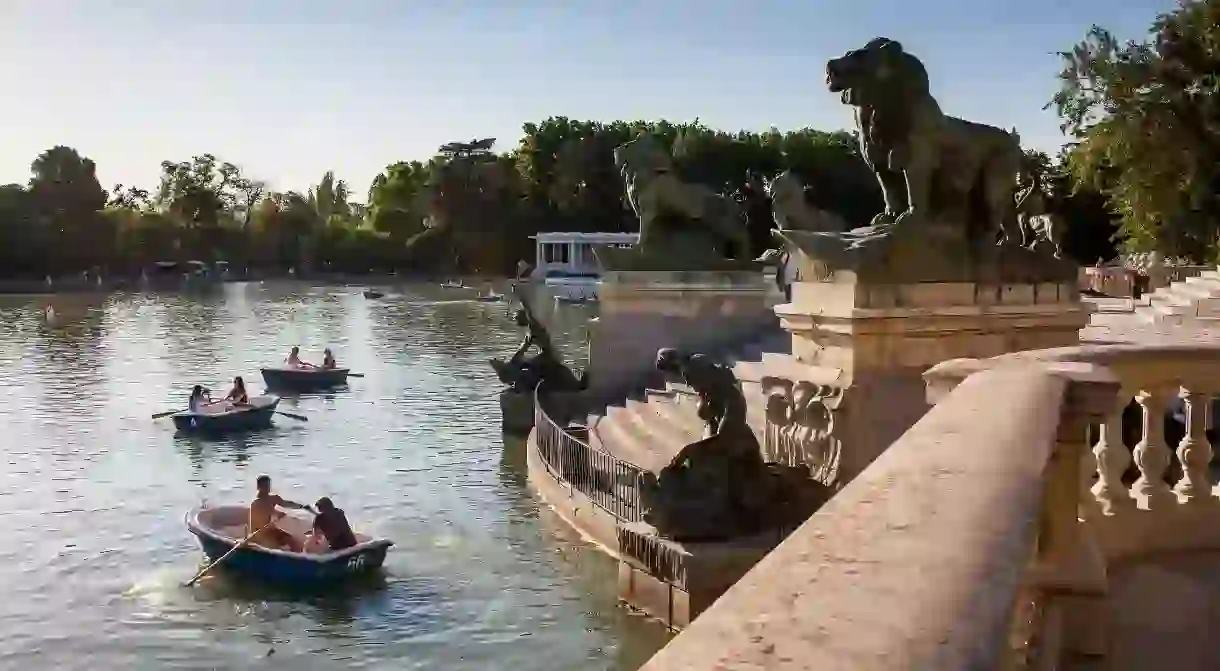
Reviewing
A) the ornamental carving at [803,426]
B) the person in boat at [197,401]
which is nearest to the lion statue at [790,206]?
the person in boat at [197,401]

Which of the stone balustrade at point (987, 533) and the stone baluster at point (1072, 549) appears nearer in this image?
the stone balustrade at point (987, 533)

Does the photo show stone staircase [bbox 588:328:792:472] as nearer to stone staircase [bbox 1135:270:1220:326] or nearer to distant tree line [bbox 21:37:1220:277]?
stone staircase [bbox 1135:270:1220:326]

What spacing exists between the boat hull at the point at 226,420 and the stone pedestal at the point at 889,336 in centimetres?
1309

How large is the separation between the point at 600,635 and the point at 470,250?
7718 centimetres

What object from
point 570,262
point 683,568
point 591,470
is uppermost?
point 570,262

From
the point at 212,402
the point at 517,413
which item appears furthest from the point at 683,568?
the point at 212,402

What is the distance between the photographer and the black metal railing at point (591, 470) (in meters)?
11.2

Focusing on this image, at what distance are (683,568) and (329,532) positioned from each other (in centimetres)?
377

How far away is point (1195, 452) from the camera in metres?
5.21

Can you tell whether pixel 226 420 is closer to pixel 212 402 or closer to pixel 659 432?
pixel 212 402

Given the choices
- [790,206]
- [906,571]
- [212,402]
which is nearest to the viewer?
[906,571]

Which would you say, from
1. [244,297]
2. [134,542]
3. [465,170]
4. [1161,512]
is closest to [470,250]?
[465,170]

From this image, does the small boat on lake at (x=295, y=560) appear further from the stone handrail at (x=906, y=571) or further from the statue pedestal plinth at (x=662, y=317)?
the stone handrail at (x=906, y=571)

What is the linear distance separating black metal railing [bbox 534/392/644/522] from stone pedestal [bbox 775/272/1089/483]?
2274 mm
